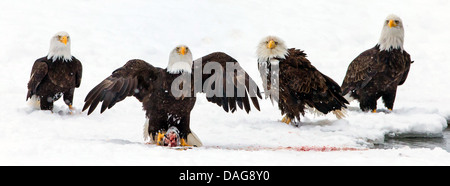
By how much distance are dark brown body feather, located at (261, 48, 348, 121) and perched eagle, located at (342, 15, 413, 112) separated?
3.70ft

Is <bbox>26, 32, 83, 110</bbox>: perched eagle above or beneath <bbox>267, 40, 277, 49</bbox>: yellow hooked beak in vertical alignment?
beneath

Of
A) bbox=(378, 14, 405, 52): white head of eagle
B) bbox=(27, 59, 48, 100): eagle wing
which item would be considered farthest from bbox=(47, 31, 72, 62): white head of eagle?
bbox=(378, 14, 405, 52): white head of eagle

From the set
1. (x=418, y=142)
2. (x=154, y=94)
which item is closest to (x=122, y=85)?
(x=154, y=94)

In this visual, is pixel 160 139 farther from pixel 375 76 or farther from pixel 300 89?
pixel 375 76

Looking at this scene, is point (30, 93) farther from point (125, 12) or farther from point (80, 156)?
point (125, 12)

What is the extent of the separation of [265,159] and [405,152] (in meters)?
1.39

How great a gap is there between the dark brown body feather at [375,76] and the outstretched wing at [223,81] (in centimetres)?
329

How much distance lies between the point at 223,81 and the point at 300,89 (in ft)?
5.91

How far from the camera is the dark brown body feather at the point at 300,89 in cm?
814

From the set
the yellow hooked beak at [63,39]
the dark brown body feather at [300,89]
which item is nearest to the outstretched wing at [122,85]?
the dark brown body feather at [300,89]

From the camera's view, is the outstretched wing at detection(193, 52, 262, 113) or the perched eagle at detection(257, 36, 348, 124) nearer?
the outstretched wing at detection(193, 52, 262, 113)

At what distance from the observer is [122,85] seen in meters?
6.44

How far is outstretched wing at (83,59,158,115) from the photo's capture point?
6.41m

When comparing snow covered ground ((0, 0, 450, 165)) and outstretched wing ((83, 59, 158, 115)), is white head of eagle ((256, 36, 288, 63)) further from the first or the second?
outstretched wing ((83, 59, 158, 115))
